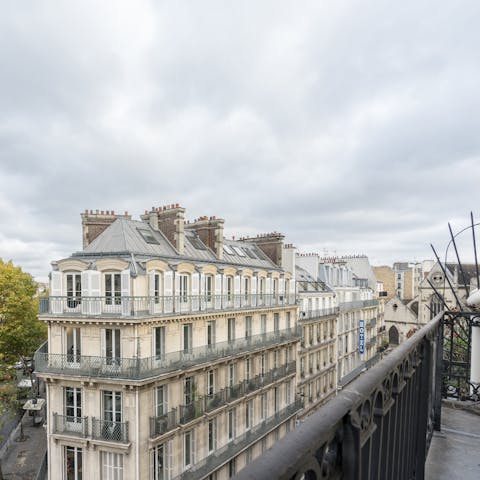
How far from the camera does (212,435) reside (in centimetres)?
2097

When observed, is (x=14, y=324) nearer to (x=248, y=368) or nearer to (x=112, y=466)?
(x=112, y=466)

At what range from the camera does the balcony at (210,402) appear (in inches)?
672

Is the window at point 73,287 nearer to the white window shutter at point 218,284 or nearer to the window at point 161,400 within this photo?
the window at point 161,400

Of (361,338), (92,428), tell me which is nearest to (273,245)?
(92,428)

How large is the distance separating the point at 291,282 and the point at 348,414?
28.8 metres

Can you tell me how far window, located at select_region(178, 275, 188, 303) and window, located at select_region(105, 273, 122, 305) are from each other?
316cm

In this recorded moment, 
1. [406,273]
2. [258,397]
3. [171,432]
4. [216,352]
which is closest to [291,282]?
[258,397]

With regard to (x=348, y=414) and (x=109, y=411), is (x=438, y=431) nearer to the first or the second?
(x=348, y=414)

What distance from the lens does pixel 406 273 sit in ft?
238

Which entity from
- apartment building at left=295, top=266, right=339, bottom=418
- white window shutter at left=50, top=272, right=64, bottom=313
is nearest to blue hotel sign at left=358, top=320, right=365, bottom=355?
apartment building at left=295, top=266, right=339, bottom=418

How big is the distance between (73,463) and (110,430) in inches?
122

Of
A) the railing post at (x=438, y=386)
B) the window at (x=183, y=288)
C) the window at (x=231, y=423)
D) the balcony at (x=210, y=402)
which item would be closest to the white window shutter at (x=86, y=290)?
the window at (x=183, y=288)

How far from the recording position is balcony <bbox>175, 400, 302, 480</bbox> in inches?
756

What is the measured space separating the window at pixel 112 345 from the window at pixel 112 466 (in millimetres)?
4012
